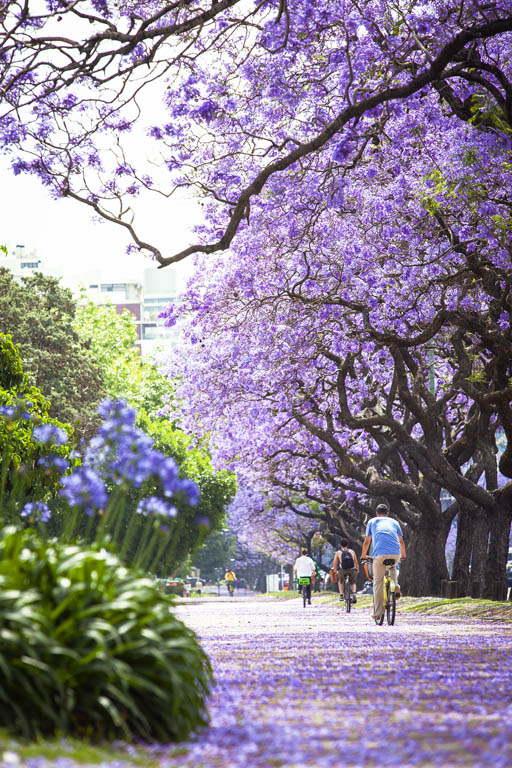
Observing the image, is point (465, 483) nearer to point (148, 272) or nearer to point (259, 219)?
point (259, 219)

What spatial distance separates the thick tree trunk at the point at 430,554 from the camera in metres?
29.3

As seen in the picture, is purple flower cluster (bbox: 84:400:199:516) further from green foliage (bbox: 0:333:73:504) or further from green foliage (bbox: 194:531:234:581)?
green foliage (bbox: 194:531:234:581)

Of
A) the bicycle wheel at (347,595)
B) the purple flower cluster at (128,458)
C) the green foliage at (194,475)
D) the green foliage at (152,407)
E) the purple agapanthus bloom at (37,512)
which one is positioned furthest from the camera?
the green foliage at (194,475)

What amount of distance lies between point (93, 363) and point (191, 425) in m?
13.3

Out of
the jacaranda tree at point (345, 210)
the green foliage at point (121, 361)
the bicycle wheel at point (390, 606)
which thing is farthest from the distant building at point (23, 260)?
the bicycle wheel at point (390, 606)

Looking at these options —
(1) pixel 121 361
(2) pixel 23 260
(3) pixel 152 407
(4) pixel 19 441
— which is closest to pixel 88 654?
(4) pixel 19 441

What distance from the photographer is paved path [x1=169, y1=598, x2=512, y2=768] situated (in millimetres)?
4734

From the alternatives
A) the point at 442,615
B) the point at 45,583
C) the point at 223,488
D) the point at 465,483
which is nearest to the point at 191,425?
the point at 465,483

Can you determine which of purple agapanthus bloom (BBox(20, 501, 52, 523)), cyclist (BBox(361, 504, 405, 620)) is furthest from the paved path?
cyclist (BBox(361, 504, 405, 620))

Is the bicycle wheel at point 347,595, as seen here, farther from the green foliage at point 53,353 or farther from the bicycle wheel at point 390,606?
the green foliage at point 53,353

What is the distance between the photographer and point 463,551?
27.5m

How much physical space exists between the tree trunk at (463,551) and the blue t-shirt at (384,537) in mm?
10119

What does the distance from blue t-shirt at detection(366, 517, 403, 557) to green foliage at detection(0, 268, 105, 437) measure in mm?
22497

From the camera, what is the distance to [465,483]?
24.8 meters
